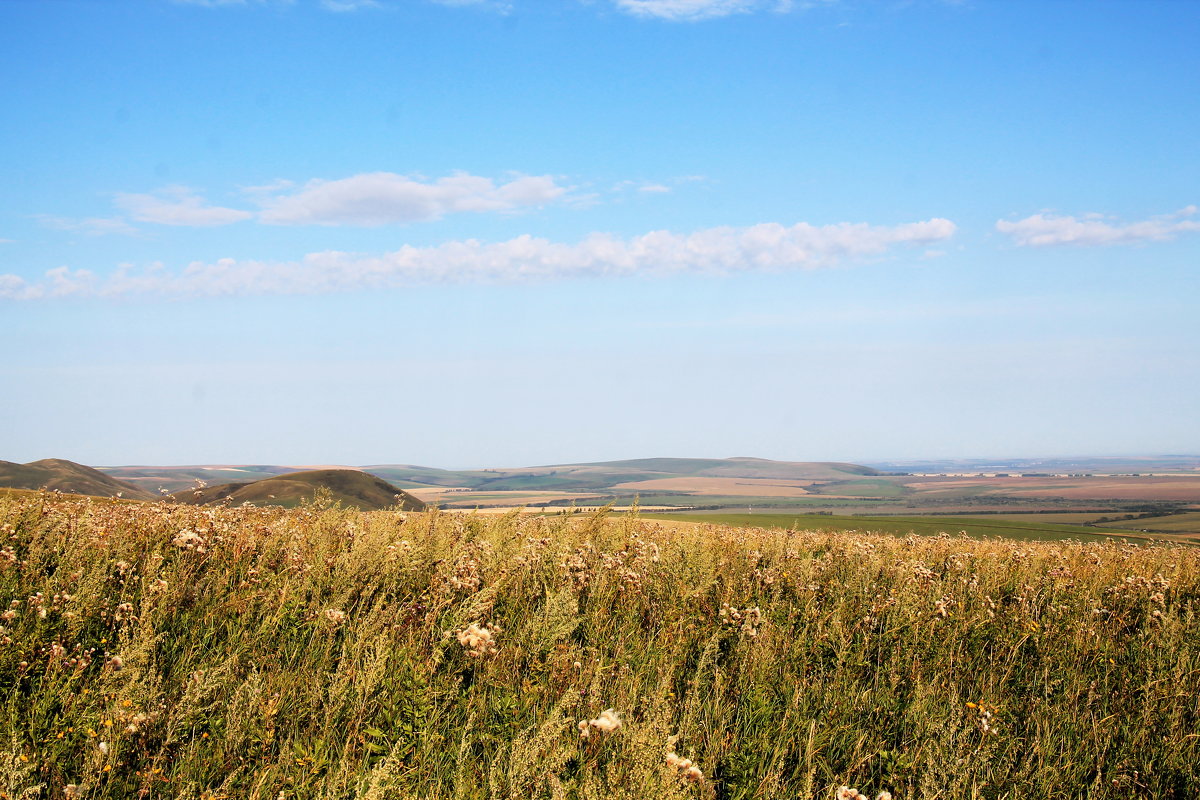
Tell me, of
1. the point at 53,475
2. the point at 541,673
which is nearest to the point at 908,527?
the point at 541,673

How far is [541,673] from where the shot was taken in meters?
5.53

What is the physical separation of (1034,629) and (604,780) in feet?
16.5

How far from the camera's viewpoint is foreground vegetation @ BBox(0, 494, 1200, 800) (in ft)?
14.0

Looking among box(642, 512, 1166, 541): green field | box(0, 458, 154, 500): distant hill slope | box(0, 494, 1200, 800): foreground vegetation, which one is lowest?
box(642, 512, 1166, 541): green field

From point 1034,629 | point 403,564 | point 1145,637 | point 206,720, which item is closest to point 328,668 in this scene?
point 206,720

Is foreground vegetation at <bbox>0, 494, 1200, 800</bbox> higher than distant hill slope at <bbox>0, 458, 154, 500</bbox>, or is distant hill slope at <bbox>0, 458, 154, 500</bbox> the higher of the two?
foreground vegetation at <bbox>0, 494, 1200, 800</bbox>

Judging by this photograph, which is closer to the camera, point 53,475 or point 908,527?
point 908,527

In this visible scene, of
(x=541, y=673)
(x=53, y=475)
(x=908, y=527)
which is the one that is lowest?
(x=908, y=527)

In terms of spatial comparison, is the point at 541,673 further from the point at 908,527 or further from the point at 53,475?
the point at 53,475

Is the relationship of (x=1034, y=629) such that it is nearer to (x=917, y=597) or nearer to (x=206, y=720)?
(x=917, y=597)

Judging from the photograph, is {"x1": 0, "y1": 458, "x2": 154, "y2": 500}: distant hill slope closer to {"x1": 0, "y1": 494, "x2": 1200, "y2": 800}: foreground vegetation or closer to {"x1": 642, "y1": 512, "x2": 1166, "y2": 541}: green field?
{"x1": 642, "y1": 512, "x2": 1166, "y2": 541}: green field

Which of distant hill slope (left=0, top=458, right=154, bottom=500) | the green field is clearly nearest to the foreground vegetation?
the green field

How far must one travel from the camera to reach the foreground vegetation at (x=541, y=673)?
4.28 meters

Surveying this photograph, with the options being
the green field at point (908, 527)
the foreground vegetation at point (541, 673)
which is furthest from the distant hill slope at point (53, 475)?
the foreground vegetation at point (541, 673)
